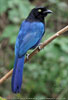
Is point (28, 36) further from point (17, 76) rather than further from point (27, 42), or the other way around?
point (17, 76)

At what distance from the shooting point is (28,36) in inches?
155

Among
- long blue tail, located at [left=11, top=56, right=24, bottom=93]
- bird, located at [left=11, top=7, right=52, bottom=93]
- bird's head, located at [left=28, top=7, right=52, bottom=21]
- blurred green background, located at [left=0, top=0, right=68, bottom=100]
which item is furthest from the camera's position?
blurred green background, located at [left=0, top=0, right=68, bottom=100]

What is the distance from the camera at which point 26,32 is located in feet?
13.1

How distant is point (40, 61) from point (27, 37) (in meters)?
1.85

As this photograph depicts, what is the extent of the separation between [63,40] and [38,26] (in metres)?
0.51

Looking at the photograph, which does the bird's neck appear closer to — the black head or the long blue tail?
the black head

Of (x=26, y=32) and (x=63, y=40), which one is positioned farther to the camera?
(x=63, y=40)

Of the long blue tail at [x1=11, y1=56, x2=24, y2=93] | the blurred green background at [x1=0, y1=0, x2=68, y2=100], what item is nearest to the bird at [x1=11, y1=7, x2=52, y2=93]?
the long blue tail at [x1=11, y1=56, x2=24, y2=93]

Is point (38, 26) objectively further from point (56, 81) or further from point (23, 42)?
point (56, 81)

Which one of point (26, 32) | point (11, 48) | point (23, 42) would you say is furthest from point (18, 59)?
point (11, 48)

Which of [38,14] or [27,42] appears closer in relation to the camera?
[27,42]

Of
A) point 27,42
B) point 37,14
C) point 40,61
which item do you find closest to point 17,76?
point 27,42

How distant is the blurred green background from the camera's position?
4.43 meters

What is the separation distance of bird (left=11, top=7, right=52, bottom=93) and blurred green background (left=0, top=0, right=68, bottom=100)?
33 cm
